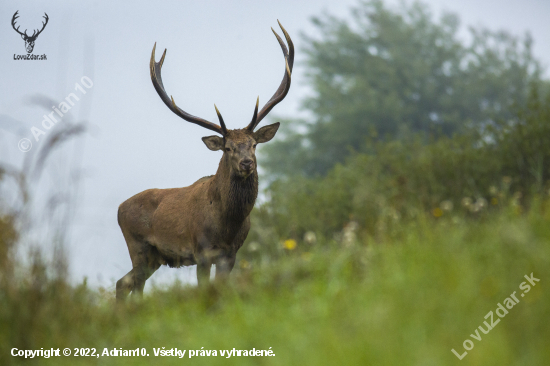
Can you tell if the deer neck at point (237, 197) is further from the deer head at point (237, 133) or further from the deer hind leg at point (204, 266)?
the deer hind leg at point (204, 266)

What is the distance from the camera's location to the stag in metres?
6.14

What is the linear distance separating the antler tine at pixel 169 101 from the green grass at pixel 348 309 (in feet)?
8.80

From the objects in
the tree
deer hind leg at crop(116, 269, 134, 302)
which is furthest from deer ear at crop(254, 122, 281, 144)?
the tree

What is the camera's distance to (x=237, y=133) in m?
6.40

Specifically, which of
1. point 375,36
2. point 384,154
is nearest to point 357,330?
point 384,154

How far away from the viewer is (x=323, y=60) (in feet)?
91.0

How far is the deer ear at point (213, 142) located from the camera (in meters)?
6.50

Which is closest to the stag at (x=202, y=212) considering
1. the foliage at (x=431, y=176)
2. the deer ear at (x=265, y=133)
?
the deer ear at (x=265, y=133)

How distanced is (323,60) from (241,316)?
2544cm

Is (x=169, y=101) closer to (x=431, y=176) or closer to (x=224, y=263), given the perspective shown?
(x=224, y=263)

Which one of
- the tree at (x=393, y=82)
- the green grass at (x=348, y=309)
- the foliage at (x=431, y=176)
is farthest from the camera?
the tree at (x=393, y=82)

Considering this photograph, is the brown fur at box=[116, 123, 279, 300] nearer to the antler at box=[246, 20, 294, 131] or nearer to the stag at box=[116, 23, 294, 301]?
the stag at box=[116, 23, 294, 301]

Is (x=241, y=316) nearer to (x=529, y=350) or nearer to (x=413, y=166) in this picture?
(x=529, y=350)

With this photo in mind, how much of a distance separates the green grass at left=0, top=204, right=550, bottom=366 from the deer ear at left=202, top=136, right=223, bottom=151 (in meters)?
2.41
